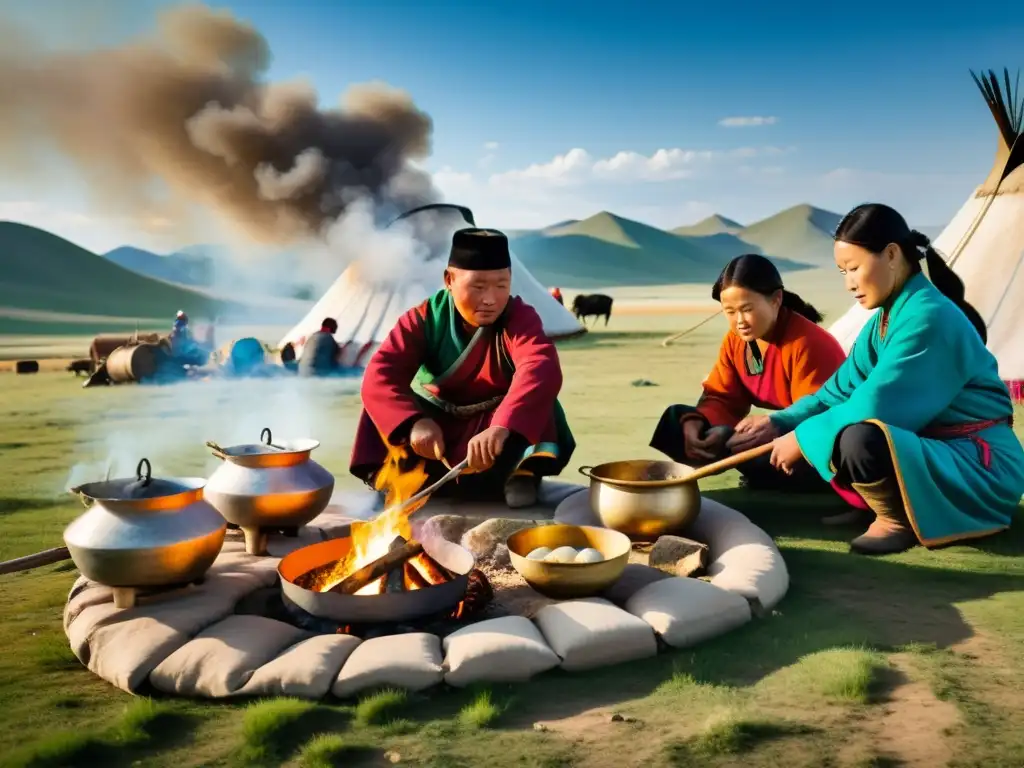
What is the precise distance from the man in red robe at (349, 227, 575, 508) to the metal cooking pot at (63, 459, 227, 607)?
113cm

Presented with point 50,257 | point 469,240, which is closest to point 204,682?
point 469,240

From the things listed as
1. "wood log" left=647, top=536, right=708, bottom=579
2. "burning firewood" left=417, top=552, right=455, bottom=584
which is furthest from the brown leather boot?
"burning firewood" left=417, top=552, right=455, bottom=584

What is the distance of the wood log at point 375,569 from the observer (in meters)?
2.52

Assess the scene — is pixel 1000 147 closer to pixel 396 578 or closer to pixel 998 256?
pixel 998 256

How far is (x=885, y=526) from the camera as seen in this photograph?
133 inches

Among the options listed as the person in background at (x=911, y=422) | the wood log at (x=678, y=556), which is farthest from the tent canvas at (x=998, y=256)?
the wood log at (x=678, y=556)

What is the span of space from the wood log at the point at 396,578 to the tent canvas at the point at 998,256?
606 centimetres

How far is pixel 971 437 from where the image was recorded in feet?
11.1

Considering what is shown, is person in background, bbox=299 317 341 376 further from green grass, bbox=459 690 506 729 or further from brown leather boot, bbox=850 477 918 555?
green grass, bbox=459 690 506 729

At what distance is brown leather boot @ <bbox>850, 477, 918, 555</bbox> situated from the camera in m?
3.27

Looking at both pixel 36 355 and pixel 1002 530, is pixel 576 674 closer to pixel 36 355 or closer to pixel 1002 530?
pixel 1002 530

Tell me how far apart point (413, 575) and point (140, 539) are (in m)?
0.79

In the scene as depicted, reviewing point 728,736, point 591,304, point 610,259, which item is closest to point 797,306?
point 728,736

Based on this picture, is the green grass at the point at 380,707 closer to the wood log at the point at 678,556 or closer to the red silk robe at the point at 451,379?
the wood log at the point at 678,556
